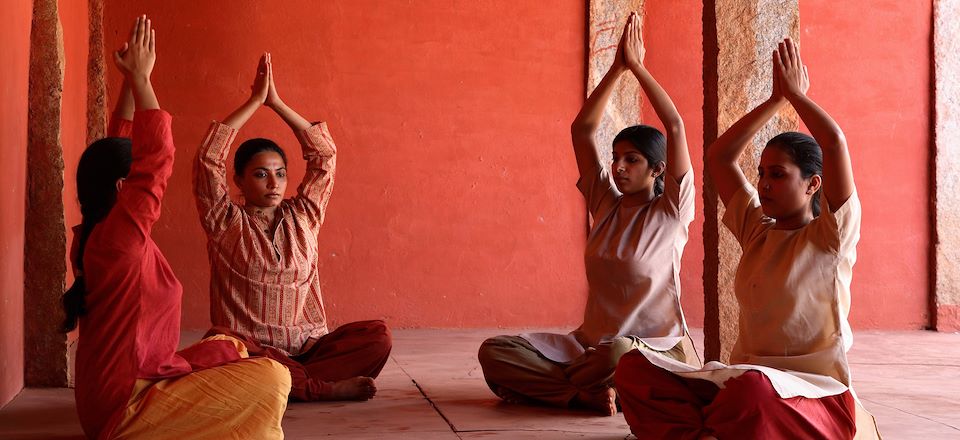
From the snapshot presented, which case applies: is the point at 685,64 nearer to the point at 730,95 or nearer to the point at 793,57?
the point at 730,95

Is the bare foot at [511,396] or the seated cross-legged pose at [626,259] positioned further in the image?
the bare foot at [511,396]

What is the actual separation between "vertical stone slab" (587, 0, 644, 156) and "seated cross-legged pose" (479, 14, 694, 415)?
9.83ft

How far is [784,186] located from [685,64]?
4.41 m

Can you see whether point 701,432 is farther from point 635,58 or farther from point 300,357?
point 300,357

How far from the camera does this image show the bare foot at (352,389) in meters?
4.23

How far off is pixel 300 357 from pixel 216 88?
2.87 metres

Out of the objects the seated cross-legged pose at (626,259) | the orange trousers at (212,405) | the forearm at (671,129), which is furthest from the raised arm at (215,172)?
the forearm at (671,129)

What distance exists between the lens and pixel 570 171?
7281 millimetres

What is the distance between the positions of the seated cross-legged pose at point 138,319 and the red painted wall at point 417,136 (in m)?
3.65

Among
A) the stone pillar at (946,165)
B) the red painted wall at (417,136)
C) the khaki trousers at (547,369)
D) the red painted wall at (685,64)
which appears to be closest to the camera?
the khaki trousers at (547,369)

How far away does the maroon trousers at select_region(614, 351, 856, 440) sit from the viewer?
9.45 ft

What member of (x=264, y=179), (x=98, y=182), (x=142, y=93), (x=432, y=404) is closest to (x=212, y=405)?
(x=98, y=182)

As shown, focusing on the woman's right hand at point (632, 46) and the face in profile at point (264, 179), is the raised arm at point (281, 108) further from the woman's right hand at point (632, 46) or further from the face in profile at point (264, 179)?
the woman's right hand at point (632, 46)

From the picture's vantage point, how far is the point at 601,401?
13.2ft
